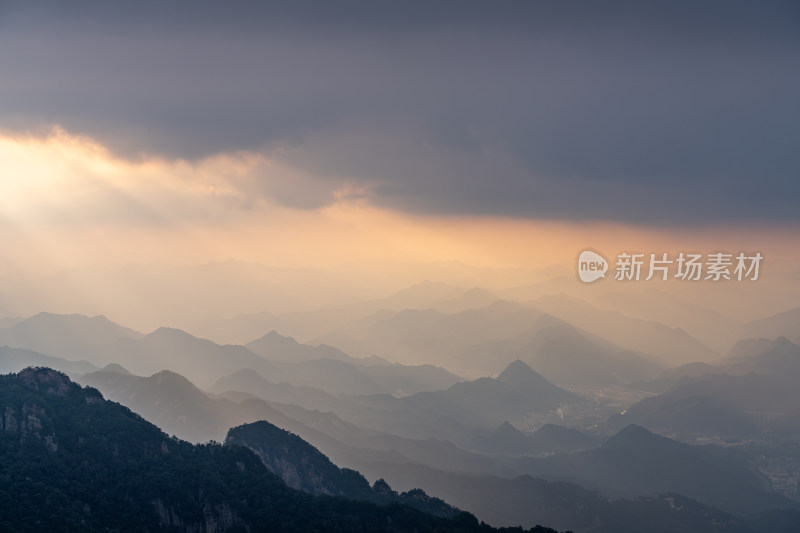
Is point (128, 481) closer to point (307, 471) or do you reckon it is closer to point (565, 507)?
point (307, 471)

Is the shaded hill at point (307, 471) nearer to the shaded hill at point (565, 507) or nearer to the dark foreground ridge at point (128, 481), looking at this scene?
the dark foreground ridge at point (128, 481)

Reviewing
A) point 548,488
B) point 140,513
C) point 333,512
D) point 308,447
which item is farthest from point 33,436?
point 548,488

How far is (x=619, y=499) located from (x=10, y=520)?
527 ft

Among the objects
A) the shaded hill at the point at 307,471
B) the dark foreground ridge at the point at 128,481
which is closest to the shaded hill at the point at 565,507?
the shaded hill at the point at 307,471

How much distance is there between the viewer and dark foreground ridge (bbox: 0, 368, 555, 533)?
279ft

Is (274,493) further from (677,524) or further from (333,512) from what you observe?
(677,524)

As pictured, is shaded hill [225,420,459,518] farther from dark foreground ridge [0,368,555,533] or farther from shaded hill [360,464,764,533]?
shaded hill [360,464,764,533]

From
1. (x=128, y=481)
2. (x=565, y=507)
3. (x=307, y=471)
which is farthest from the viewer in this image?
(x=565, y=507)

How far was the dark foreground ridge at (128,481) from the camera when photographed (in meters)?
85.1

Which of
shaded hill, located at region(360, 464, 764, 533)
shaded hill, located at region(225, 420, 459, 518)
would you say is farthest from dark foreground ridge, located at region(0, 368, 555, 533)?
shaded hill, located at region(360, 464, 764, 533)

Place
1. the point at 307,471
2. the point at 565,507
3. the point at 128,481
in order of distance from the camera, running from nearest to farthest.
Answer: the point at 128,481
the point at 307,471
the point at 565,507

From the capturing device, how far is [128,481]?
92.4 m

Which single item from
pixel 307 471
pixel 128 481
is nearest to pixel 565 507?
pixel 307 471

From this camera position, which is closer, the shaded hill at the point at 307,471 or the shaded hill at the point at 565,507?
the shaded hill at the point at 307,471
